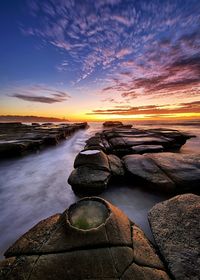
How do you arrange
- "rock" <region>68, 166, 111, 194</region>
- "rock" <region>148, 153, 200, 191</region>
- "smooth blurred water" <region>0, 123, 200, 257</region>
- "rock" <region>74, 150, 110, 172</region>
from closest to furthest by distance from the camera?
"smooth blurred water" <region>0, 123, 200, 257</region>, "rock" <region>148, 153, 200, 191</region>, "rock" <region>68, 166, 111, 194</region>, "rock" <region>74, 150, 110, 172</region>

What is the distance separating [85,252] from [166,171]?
113 inches

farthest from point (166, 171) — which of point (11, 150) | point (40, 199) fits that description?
point (11, 150)

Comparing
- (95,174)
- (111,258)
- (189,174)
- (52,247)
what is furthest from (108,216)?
(189,174)

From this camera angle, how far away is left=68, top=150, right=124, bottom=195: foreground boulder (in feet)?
11.0

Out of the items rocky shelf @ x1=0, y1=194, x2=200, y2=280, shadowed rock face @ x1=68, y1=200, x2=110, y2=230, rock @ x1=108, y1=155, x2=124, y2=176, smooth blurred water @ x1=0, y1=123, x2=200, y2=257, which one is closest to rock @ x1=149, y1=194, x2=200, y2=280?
rocky shelf @ x1=0, y1=194, x2=200, y2=280

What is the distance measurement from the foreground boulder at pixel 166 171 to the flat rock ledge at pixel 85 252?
5.91ft

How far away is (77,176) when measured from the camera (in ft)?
11.6

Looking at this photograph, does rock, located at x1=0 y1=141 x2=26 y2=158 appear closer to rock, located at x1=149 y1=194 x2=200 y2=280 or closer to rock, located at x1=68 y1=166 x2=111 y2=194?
rock, located at x1=68 y1=166 x2=111 y2=194

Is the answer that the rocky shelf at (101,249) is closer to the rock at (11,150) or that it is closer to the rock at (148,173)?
the rock at (148,173)

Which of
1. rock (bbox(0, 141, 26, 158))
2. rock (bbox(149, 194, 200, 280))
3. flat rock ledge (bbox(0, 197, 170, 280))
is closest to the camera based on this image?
flat rock ledge (bbox(0, 197, 170, 280))

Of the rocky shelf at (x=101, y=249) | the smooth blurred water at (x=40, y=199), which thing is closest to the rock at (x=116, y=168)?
the smooth blurred water at (x=40, y=199)

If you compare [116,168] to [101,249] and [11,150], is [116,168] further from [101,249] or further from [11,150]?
[11,150]

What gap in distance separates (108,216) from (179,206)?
1.09 m

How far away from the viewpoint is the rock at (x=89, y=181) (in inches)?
131
